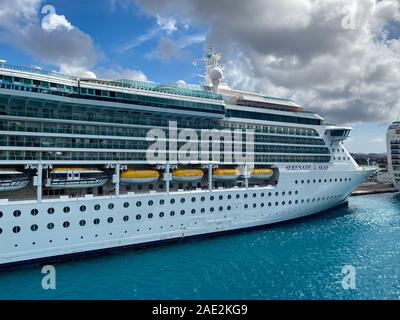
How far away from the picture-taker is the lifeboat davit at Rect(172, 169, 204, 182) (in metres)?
20.3

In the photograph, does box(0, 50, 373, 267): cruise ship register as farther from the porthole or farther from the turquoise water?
the turquoise water

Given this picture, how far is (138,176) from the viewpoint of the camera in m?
19.0

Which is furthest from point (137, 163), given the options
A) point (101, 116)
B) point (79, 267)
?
point (79, 267)

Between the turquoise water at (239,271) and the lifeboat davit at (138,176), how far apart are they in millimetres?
4381

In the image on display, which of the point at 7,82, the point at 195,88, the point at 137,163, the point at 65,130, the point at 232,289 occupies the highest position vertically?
the point at 195,88

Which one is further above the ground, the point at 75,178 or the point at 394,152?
the point at 394,152

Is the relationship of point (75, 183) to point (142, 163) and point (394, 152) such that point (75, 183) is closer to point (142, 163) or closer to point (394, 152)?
point (142, 163)

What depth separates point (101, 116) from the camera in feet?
60.7

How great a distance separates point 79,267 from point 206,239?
27.8 ft

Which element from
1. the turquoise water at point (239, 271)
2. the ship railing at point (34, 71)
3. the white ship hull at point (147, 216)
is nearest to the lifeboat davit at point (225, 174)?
the white ship hull at point (147, 216)

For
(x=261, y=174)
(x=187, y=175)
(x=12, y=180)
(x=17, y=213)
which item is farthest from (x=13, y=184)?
(x=261, y=174)

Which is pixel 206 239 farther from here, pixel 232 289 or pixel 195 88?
pixel 195 88

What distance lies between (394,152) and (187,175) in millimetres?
50406

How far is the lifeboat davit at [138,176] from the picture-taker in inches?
736
